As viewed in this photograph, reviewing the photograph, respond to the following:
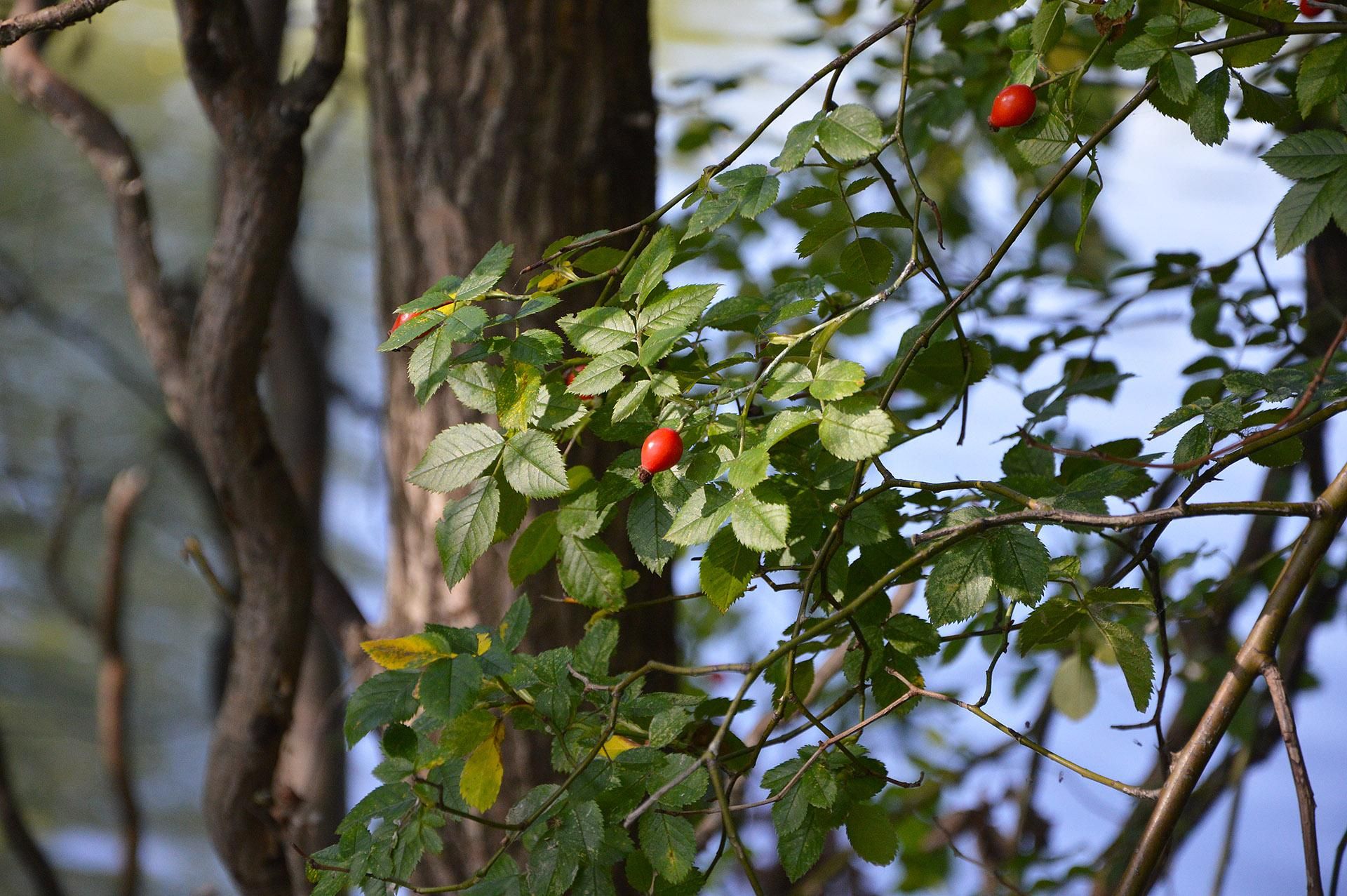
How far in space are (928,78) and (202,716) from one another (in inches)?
107

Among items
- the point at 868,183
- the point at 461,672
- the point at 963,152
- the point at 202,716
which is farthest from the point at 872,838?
the point at 202,716

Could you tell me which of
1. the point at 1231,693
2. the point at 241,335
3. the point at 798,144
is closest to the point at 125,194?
the point at 241,335

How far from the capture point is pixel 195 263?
245 cm

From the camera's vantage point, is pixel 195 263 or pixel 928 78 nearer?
pixel 928 78

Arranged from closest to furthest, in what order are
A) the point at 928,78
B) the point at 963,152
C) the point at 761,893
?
the point at 761,893, the point at 928,78, the point at 963,152

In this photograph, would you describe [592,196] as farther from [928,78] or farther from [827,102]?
[827,102]

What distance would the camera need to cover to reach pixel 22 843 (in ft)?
6.04

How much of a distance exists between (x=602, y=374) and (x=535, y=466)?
6cm

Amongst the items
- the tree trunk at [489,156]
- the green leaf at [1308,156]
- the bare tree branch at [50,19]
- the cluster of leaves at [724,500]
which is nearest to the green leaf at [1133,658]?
the cluster of leaves at [724,500]

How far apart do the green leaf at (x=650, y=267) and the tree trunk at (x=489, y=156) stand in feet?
1.72

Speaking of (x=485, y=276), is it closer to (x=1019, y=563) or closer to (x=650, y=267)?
(x=650, y=267)

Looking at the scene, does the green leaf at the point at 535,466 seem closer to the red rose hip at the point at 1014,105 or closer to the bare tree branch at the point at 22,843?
the red rose hip at the point at 1014,105

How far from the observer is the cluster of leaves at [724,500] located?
54 centimetres

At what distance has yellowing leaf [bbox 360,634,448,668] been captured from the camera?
0.56 m
